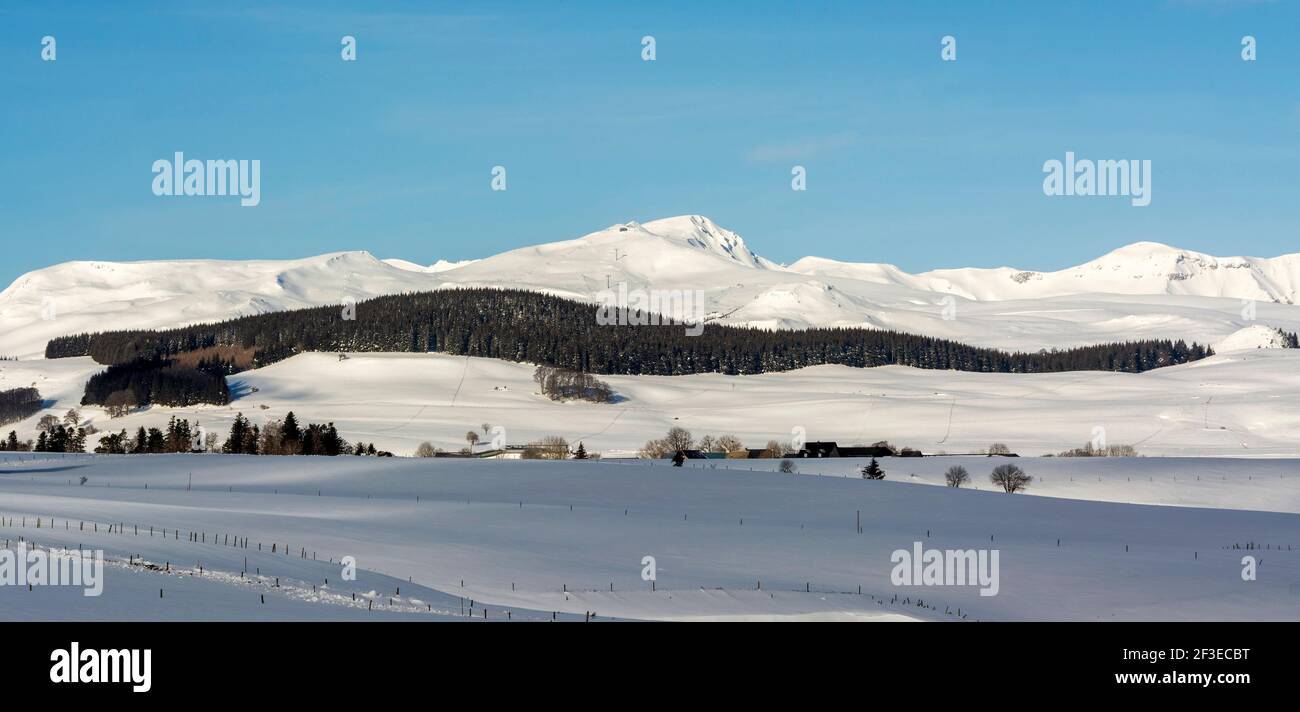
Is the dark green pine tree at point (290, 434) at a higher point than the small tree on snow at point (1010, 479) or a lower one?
higher

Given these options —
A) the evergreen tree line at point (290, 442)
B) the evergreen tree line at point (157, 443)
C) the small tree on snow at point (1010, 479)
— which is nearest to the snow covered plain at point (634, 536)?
the small tree on snow at point (1010, 479)

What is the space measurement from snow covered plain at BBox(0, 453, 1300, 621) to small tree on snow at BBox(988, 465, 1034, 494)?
192 cm

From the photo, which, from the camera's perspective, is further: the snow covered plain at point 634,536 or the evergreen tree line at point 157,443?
the evergreen tree line at point 157,443

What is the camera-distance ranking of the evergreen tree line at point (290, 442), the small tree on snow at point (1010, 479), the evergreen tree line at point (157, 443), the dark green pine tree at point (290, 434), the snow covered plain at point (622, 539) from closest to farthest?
the snow covered plain at point (622, 539) → the small tree on snow at point (1010, 479) → the evergreen tree line at point (290, 442) → the dark green pine tree at point (290, 434) → the evergreen tree line at point (157, 443)

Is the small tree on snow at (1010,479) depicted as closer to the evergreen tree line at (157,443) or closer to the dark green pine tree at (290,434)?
the dark green pine tree at (290,434)

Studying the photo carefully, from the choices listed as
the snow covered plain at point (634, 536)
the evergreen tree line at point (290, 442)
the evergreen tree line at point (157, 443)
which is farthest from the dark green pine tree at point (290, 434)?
the snow covered plain at point (634, 536)

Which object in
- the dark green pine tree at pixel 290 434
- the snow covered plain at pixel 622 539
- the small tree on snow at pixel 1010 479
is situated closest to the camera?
the snow covered plain at pixel 622 539

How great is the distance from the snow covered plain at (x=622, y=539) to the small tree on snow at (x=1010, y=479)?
192 cm

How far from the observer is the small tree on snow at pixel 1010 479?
358 ft

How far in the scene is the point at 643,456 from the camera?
486 feet

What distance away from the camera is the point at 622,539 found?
232 ft

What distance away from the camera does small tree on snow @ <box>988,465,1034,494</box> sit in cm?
10919

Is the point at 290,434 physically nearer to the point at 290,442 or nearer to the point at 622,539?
the point at 290,442
